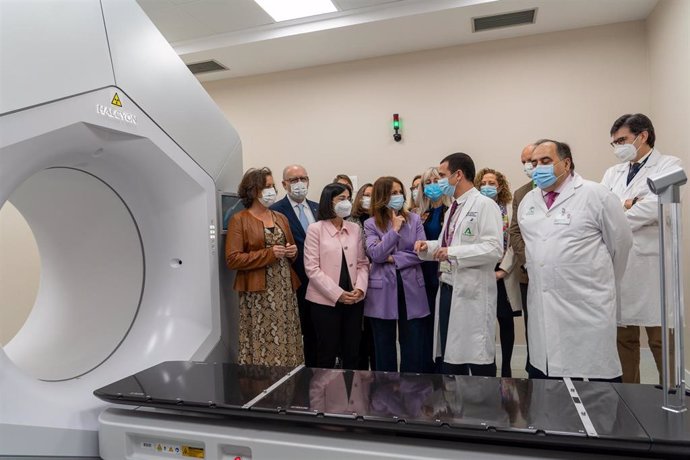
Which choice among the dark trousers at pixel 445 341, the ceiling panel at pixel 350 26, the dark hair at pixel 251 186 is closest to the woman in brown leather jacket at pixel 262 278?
the dark hair at pixel 251 186

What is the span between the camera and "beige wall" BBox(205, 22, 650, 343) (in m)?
3.72

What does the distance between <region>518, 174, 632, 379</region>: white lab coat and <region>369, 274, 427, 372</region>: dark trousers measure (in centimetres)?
72

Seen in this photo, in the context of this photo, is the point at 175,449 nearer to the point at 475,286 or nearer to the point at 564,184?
the point at 475,286

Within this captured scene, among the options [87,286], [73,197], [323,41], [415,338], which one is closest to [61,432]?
[87,286]

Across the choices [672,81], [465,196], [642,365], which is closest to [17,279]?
[465,196]

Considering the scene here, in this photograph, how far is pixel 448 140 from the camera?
4062 millimetres

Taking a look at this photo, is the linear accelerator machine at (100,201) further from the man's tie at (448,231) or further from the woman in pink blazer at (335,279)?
the man's tie at (448,231)

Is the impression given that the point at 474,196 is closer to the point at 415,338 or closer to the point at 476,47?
the point at 415,338

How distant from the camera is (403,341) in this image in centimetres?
253

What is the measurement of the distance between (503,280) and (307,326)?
1.18 metres

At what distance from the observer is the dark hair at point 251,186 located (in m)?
2.19

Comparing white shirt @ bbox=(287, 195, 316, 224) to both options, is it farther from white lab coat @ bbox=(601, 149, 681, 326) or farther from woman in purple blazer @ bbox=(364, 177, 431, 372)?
white lab coat @ bbox=(601, 149, 681, 326)

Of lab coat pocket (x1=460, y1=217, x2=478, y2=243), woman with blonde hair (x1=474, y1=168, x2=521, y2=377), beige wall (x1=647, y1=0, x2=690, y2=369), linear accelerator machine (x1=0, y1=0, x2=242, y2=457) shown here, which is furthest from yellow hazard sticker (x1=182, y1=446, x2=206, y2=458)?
beige wall (x1=647, y1=0, x2=690, y2=369)

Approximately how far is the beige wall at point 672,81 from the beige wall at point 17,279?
4.80m
